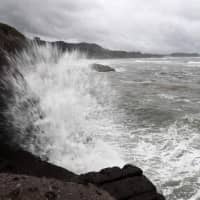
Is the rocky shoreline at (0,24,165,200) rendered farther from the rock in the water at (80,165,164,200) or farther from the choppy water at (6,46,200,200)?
the choppy water at (6,46,200,200)

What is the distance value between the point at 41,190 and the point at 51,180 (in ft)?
1.24

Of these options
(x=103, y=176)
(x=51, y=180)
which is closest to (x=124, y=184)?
(x=103, y=176)

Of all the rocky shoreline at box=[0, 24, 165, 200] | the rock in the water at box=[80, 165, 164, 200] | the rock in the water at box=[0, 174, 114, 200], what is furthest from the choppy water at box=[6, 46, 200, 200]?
the rock in the water at box=[0, 174, 114, 200]

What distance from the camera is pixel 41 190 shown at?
292 centimetres

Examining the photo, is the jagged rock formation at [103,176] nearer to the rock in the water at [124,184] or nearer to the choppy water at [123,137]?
the rock in the water at [124,184]

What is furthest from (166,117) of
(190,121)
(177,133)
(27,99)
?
(27,99)

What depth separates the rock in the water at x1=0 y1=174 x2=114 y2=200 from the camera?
2.77 m

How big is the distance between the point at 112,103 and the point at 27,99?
7.27m

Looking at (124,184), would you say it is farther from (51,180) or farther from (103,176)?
(51,180)

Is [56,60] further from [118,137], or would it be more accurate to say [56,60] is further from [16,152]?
[16,152]

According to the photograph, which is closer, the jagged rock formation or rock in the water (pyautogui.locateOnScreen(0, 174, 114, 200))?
rock in the water (pyautogui.locateOnScreen(0, 174, 114, 200))

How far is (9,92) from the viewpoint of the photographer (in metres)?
6.21

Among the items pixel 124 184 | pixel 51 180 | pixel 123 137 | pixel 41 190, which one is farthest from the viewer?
pixel 123 137

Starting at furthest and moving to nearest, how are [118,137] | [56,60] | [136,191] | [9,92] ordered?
[56,60]
[118,137]
[9,92]
[136,191]
